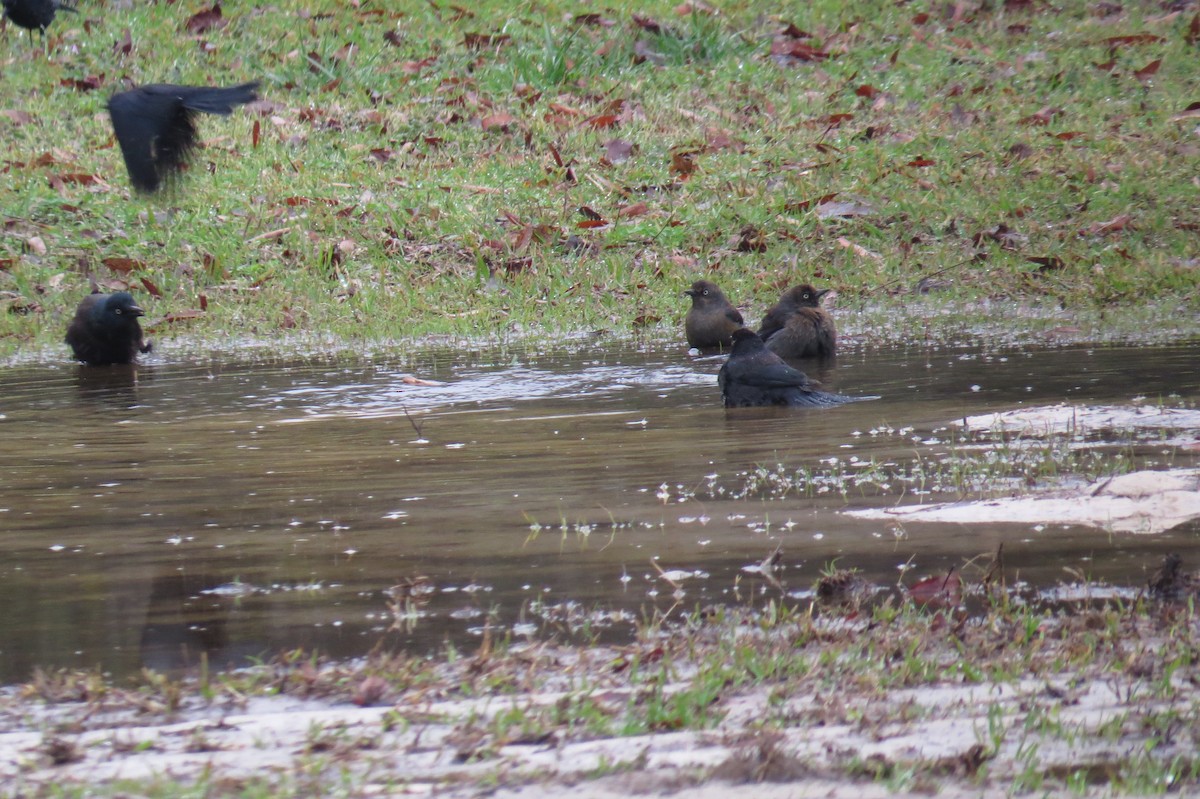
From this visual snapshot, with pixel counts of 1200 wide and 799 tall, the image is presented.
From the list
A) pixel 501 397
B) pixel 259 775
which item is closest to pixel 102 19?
pixel 501 397

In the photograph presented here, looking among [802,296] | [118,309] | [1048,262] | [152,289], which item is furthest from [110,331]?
[1048,262]

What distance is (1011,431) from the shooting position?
6.42 metres

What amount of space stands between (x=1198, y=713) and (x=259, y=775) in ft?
6.02

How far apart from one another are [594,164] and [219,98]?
8062mm

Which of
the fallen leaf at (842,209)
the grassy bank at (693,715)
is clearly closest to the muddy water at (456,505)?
the grassy bank at (693,715)

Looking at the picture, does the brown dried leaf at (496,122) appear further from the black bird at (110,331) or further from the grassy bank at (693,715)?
the grassy bank at (693,715)

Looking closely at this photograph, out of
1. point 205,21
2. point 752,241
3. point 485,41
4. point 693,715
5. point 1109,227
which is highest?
point 205,21

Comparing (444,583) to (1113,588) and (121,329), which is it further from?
(121,329)

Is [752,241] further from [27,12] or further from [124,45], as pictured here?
[124,45]

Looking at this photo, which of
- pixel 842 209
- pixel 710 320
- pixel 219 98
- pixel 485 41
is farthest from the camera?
pixel 485 41

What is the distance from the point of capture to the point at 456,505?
5.41 metres

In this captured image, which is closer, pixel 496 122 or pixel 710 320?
pixel 710 320

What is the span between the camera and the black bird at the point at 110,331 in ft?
35.9

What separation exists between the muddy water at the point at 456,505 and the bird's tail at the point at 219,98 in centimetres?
157
